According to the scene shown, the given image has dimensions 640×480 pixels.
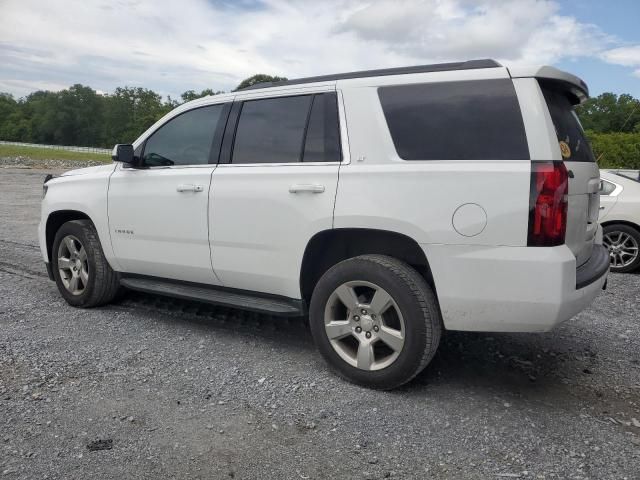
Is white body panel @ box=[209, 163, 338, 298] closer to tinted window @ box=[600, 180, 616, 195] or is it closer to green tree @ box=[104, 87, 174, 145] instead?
tinted window @ box=[600, 180, 616, 195]

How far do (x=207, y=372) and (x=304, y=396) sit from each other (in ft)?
2.39

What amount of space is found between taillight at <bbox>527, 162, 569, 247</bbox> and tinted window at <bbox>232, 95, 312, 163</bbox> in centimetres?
155

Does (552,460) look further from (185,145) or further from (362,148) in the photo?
(185,145)

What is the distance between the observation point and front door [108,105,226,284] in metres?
4.28

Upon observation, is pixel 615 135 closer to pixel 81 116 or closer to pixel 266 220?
pixel 266 220

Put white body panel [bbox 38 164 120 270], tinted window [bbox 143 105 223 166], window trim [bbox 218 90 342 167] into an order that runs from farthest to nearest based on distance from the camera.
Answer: white body panel [bbox 38 164 120 270] → tinted window [bbox 143 105 223 166] → window trim [bbox 218 90 342 167]

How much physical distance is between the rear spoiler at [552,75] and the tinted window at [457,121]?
0.28 feet

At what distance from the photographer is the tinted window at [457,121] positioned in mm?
3150

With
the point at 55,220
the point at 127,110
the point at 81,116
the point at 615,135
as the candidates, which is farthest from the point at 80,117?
the point at 55,220

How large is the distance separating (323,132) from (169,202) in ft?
4.64

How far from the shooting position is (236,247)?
405 cm

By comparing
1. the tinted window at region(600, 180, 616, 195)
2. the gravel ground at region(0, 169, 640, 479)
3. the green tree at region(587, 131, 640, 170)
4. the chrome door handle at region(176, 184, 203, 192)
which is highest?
the green tree at region(587, 131, 640, 170)

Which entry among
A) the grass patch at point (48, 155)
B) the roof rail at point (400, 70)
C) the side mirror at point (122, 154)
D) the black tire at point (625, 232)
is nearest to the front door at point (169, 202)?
the side mirror at point (122, 154)

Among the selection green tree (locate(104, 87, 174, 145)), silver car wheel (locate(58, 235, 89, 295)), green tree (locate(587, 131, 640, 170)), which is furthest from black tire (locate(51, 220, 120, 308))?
green tree (locate(104, 87, 174, 145))
